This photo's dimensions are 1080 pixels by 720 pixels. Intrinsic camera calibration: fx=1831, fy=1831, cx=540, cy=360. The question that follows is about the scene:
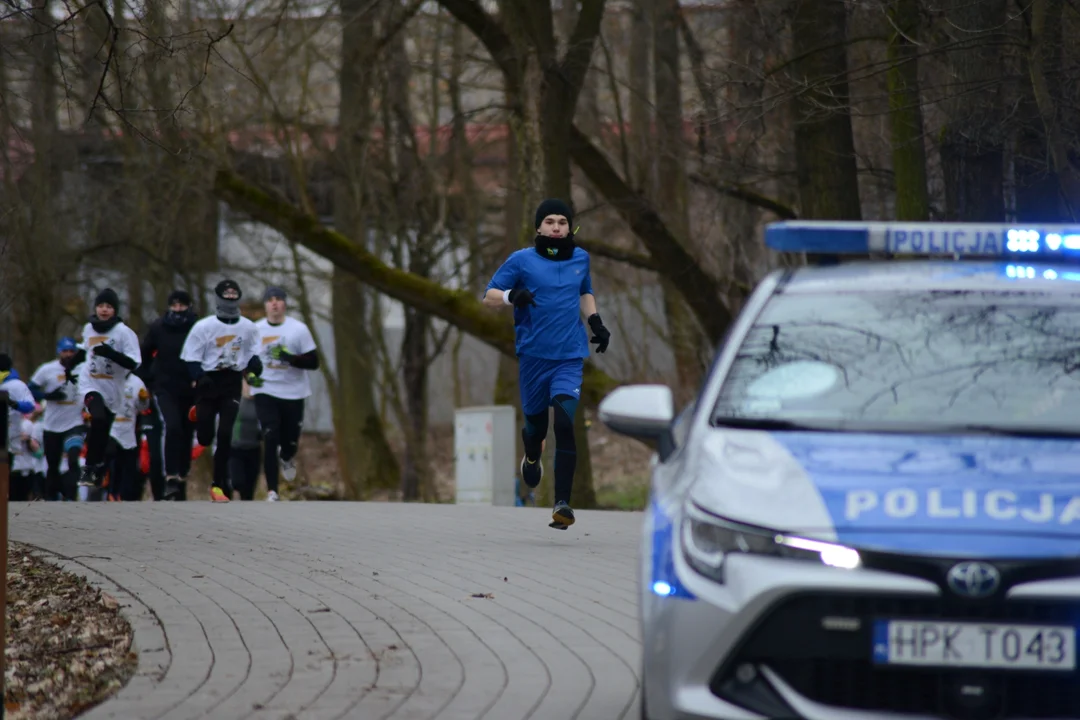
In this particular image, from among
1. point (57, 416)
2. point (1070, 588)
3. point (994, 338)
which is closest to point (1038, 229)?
point (994, 338)

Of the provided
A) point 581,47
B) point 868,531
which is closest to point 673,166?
point 581,47

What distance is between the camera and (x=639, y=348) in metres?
33.5

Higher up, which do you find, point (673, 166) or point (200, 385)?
point (673, 166)

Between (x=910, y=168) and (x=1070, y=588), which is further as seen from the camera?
(x=910, y=168)

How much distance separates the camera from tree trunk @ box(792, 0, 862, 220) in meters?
18.3

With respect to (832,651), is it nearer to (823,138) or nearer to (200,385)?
(200,385)

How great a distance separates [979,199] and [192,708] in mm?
10820

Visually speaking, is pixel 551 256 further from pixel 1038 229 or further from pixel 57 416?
pixel 57 416

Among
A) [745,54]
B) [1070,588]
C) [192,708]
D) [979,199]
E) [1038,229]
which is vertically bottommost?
[192,708]

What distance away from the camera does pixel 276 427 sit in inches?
641

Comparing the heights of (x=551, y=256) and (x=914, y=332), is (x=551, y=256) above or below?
above

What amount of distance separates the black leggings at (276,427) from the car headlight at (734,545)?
38.2 ft

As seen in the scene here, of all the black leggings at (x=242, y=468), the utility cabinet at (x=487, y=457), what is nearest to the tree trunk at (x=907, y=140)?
the utility cabinet at (x=487, y=457)

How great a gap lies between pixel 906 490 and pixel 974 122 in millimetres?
11050
